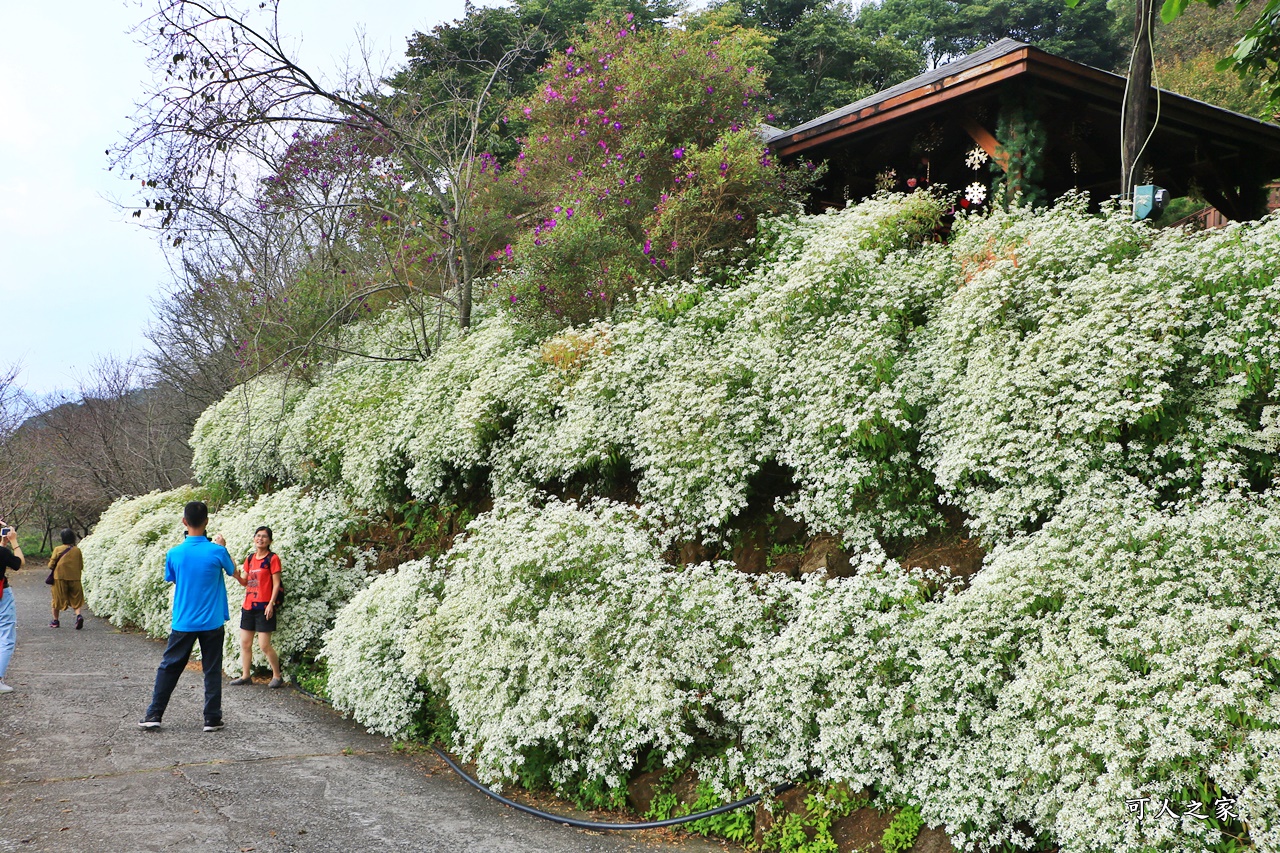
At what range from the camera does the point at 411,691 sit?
6516 millimetres

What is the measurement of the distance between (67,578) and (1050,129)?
14713 millimetres

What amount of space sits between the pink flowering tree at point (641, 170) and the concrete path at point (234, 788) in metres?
4.94

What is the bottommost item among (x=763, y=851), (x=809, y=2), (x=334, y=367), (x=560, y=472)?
(x=763, y=851)

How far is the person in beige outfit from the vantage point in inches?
491

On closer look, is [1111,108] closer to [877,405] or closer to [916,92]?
[916,92]

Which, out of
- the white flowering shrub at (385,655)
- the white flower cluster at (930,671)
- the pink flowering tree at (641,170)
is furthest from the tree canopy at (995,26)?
the white flower cluster at (930,671)

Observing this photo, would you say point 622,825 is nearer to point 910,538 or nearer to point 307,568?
point 910,538

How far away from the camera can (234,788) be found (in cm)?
515

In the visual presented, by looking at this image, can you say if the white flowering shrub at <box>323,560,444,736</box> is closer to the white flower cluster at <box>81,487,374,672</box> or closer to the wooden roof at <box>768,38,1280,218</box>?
the white flower cluster at <box>81,487,374,672</box>

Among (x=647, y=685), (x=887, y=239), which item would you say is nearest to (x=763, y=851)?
(x=647, y=685)

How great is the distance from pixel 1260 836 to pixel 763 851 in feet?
7.31

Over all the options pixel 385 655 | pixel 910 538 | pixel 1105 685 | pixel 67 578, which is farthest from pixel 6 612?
pixel 1105 685

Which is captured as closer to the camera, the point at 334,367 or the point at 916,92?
the point at 916,92

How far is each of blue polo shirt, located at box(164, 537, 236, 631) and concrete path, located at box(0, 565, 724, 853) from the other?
0.82m
